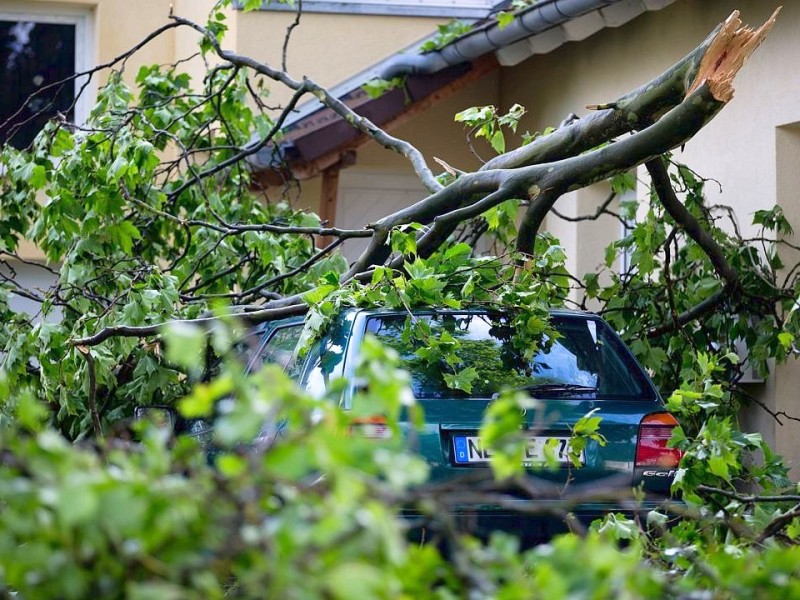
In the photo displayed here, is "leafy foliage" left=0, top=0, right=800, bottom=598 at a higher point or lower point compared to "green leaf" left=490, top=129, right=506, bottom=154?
lower

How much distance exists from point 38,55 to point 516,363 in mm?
10891

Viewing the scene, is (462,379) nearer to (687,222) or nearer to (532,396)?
(532,396)

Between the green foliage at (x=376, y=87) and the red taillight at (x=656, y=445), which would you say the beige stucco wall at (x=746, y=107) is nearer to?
the green foliage at (x=376, y=87)

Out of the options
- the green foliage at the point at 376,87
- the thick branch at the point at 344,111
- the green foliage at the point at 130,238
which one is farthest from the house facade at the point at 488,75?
the green foliage at the point at 130,238

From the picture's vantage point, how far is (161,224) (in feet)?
30.1

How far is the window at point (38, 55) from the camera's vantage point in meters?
15.1

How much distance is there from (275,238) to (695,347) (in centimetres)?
279

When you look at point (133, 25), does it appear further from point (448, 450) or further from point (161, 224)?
point (448, 450)

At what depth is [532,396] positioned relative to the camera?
224 inches

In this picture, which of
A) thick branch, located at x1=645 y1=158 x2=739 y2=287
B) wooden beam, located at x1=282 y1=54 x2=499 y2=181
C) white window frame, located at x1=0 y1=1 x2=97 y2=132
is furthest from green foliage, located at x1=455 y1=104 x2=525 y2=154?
white window frame, located at x1=0 y1=1 x2=97 y2=132

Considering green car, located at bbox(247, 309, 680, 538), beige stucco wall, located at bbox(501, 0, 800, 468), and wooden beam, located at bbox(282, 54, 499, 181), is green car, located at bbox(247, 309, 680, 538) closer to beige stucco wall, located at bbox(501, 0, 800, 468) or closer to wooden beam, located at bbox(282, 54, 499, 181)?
beige stucco wall, located at bbox(501, 0, 800, 468)

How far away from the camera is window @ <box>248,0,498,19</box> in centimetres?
1353

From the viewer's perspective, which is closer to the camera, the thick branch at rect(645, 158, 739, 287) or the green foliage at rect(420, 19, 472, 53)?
the thick branch at rect(645, 158, 739, 287)

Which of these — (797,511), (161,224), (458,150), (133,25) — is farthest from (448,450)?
(133,25)
